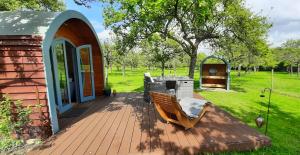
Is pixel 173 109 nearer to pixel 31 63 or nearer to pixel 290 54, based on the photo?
pixel 31 63

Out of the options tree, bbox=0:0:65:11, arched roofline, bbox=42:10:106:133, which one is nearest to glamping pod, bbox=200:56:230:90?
arched roofline, bbox=42:10:106:133

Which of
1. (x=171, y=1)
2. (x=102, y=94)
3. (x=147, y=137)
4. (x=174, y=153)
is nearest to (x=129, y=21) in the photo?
(x=171, y=1)

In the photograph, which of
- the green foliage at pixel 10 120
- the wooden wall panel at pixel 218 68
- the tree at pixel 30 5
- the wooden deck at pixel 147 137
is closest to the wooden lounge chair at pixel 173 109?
the wooden deck at pixel 147 137

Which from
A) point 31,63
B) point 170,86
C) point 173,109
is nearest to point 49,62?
point 31,63

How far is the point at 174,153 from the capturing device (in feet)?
10.3

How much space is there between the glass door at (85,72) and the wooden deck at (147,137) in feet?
8.15

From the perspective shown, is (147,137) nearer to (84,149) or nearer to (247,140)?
(84,149)

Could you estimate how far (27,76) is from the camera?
385 cm

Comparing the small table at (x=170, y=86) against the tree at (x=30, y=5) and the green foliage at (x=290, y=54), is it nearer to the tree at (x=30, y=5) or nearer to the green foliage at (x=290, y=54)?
the tree at (x=30, y=5)

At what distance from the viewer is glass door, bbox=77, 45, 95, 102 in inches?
290

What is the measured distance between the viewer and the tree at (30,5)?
10.9 meters

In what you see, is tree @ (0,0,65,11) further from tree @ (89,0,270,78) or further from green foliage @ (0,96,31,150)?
green foliage @ (0,96,31,150)

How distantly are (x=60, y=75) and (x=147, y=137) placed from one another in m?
3.92

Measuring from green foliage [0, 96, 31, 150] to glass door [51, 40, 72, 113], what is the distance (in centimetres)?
166
